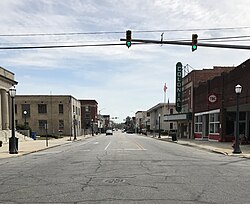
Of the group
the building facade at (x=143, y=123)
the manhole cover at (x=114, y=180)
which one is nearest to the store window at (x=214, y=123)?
the manhole cover at (x=114, y=180)

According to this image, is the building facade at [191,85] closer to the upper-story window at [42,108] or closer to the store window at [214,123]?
the store window at [214,123]

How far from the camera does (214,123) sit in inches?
1501

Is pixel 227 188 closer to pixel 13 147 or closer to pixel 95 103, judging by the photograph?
pixel 13 147

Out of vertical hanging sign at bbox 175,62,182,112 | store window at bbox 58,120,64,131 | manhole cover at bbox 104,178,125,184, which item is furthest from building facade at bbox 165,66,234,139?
manhole cover at bbox 104,178,125,184

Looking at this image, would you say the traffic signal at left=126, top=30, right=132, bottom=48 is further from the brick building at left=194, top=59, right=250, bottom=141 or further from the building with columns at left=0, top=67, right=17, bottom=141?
the building with columns at left=0, top=67, right=17, bottom=141

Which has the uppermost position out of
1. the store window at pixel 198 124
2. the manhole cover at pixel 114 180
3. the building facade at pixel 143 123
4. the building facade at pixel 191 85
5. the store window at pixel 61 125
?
the building facade at pixel 191 85

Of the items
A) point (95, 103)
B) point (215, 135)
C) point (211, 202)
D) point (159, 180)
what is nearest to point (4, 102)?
point (215, 135)

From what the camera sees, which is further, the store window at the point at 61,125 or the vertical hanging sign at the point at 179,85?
the store window at the point at 61,125

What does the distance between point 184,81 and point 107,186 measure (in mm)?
44604

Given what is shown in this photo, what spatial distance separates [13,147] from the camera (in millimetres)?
22281

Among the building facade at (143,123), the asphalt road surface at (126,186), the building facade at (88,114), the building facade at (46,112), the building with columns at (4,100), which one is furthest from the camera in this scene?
the building facade at (143,123)

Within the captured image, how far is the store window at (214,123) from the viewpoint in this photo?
3691 centimetres

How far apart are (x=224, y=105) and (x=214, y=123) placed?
4.39 m

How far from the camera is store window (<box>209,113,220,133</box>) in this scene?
3691cm
